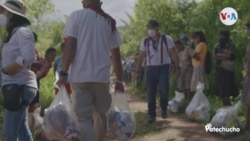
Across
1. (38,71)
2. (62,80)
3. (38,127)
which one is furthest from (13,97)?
(38,127)

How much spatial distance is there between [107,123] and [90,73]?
0.78 metres

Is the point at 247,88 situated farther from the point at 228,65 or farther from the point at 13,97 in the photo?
the point at 13,97

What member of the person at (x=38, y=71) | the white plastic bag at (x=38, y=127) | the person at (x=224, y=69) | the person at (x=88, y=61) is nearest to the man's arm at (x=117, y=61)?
the person at (x=88, y=61)

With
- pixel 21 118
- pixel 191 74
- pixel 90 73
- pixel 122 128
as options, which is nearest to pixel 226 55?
pixel 191 74

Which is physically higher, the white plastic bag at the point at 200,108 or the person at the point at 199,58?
the person at the point at 199,58

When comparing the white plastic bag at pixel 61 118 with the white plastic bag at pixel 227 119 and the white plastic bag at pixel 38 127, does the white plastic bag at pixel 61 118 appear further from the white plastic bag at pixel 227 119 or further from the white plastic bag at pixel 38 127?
the white plastic bag at pixel 227 119

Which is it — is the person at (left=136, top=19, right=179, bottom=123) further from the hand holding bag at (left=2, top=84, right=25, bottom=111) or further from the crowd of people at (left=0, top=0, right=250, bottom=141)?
the hand holding bag at (left=2, top=84, right=25, bottom=111)

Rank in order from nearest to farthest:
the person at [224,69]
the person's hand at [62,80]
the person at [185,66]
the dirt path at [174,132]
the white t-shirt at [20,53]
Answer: the white t-shirt at [20,53], the person's hand at [62,80], the dirt path at [174,132], the person at [224,69], the person at [185,66]

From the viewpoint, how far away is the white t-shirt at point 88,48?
13.6 feet

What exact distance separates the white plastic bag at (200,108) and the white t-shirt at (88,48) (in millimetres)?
3156

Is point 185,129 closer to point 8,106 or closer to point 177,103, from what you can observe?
point 177,103

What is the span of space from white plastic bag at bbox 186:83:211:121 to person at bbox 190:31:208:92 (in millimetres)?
1597

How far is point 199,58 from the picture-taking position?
883 cm

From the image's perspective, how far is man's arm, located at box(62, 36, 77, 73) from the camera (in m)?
4.14
